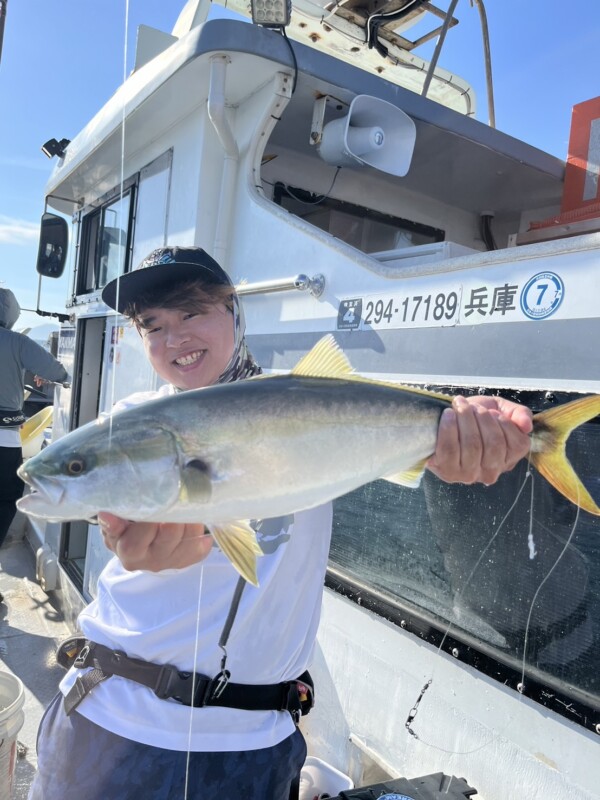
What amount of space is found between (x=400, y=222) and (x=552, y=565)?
3292 mm

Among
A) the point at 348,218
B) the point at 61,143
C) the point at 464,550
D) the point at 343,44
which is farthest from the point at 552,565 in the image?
the point at 61,143

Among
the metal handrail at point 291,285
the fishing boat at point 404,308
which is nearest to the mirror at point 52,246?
the fishing boat at point 404,308

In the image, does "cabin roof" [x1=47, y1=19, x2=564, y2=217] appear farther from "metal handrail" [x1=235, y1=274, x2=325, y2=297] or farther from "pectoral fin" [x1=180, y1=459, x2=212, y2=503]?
"pectoral fin" [x1=180, y1=459, x2=212, y2=503]

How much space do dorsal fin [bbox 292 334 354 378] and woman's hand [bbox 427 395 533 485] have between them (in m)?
0.27

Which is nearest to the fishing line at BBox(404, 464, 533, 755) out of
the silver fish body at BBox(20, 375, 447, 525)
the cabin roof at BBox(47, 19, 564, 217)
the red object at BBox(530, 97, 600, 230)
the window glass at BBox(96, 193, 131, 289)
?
the silver fish body at BBox(20, 375, 447, 525)

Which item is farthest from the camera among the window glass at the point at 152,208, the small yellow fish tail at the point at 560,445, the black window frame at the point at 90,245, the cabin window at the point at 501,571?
the black window frame at the point at 90,245

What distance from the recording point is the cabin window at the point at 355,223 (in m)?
4.11

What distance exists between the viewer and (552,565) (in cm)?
191

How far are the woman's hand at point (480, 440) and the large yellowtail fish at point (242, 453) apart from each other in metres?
0.04

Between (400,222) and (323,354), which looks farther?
(400,222)

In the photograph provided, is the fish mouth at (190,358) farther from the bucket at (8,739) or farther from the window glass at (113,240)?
the window glass at (113,240)

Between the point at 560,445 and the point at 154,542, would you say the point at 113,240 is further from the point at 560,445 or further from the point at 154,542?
the point at 560,445

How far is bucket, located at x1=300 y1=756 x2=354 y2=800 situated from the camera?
250 centimetres

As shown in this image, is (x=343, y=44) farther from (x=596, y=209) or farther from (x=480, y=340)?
(x=480, y=340)
